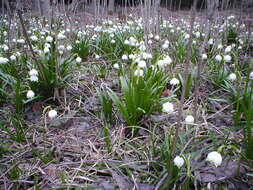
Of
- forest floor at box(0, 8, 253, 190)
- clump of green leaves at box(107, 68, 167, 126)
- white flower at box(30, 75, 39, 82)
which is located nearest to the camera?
forest floor at box(0, 8, 253, 190)

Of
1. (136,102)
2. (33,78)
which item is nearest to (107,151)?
(136,102)

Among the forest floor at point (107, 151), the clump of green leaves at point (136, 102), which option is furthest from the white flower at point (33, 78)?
the clump of green leaves at point (136, 102)

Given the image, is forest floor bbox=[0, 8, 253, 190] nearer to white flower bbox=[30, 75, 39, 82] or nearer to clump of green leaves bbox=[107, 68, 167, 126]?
clump of green leaves bbox=[107, 68, 167, 126]

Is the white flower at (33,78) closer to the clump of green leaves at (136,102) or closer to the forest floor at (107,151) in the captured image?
the forest floor at (107,151)

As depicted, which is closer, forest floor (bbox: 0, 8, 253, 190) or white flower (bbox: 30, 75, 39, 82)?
forest floor (bbox: 0, 8, 253, 190)

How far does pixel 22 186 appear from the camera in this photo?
56.8 inches

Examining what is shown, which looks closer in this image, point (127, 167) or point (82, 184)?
point (82, 184)

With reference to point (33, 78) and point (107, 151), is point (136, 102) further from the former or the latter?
point (33, 78)

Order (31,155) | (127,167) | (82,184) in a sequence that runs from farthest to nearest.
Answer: (31,155)
(127,167)
(82,184)

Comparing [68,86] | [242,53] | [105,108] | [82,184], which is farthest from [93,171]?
[242,53]

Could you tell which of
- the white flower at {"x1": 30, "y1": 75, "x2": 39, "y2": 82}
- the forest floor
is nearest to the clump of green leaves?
the forest floor

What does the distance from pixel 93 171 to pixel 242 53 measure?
12.6 feet

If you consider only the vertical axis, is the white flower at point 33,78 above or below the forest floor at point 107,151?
above

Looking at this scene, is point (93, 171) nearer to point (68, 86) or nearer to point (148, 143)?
point (148, 143)
